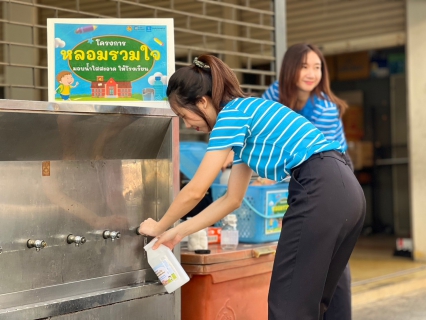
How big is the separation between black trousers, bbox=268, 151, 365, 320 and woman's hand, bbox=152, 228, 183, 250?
0.50m

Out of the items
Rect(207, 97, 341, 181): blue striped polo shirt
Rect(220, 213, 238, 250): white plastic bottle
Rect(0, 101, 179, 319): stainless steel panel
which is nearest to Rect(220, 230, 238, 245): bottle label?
Rect(220, 213, 238, 250): white plastic bottle

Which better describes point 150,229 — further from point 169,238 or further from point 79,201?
point 79,201

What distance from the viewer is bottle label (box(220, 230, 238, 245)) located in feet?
12.8

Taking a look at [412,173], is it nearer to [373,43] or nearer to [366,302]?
[373,43]

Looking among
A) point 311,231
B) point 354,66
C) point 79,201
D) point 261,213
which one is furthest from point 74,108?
point 354,66

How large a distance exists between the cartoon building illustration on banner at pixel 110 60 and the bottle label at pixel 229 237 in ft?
3.32

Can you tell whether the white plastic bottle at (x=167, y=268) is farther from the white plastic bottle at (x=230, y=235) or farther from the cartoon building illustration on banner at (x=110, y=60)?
the white plastic bottle at (x=230, y=235)

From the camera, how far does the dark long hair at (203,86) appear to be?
9.17 ft

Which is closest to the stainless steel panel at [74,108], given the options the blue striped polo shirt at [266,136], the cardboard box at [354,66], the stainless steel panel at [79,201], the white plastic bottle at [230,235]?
the stainless steel panel at [79,201]

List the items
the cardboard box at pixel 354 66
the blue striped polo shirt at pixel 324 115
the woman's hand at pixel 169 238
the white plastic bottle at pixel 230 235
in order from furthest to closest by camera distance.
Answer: the cardboard box at pixel 354 66
the blue striped polo shirt at pixel 324 115
the white plastic bottle at pixel 230 235
the woman's hand at pixel 169 238

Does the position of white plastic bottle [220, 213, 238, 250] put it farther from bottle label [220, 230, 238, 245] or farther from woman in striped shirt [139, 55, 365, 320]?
woman in striped shirt [139, 55, 365, 320]

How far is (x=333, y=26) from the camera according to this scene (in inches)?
304

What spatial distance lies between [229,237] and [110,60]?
132cm

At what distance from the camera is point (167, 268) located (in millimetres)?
3051
